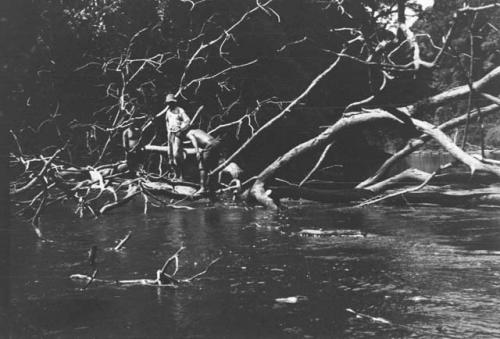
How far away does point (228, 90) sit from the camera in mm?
16359

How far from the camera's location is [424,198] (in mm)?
13672

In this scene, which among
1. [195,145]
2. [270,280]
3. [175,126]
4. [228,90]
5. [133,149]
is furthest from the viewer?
[228,90]

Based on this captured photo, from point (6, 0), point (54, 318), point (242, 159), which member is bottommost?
point (54, 318)

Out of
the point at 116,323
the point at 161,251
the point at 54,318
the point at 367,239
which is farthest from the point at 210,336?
the point at 367,239

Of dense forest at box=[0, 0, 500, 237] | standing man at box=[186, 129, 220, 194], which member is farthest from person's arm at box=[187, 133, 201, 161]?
dense forest at box=[0, 0, 500, 237]

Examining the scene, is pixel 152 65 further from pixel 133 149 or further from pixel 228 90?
pixel 133 149

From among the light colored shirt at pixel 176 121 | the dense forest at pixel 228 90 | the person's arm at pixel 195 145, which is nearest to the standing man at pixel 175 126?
the light colored shirt at pixel 176 121

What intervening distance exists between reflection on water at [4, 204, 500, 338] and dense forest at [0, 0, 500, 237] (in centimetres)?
242

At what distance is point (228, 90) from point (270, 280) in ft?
31.9

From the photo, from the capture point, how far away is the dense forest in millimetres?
13688

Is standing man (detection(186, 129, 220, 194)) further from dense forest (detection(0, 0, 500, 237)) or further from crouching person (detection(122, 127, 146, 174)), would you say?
crouching person (detection(122, 127, 146, 174))

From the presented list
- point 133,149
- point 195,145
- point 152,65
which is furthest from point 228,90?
point 195,145

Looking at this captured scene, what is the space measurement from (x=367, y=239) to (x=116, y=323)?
16.2ft

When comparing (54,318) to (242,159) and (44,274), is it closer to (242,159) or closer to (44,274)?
(44,274)
